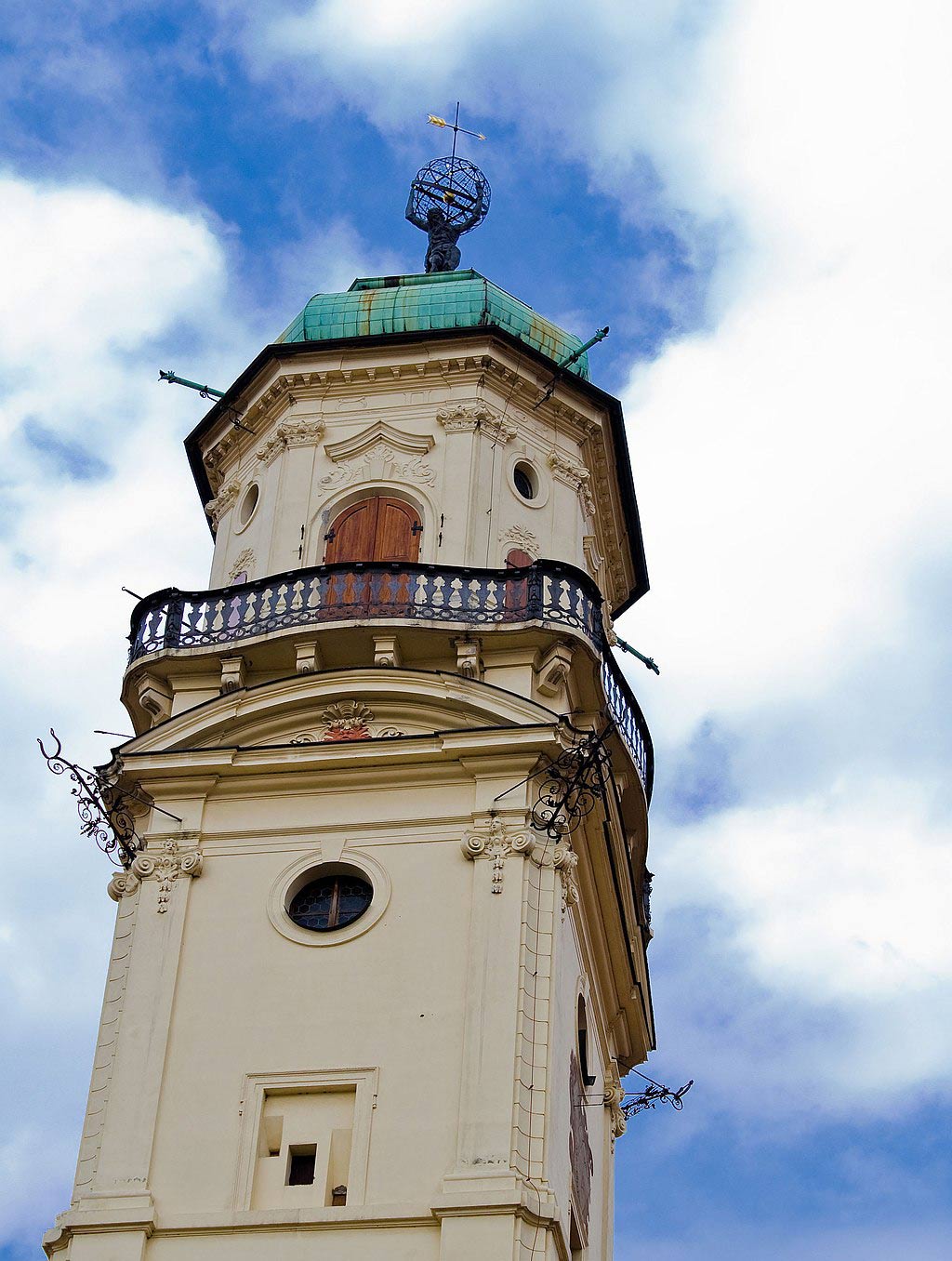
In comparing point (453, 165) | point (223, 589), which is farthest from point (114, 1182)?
point (453, 165)

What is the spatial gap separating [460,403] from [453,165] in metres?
8.95

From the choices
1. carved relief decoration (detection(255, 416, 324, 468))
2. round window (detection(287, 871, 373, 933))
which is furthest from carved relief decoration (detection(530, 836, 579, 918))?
carved relief decoration (detection(255, 416, 324, 468))

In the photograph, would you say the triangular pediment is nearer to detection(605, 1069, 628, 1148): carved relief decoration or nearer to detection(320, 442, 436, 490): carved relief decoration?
detection(320, 442, 436, 490): carved relief decoration

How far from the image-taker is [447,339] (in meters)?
30.6

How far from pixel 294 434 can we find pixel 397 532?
238cm

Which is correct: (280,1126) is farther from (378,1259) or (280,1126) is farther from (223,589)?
(223,589)

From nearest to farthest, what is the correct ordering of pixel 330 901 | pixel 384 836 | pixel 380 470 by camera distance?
pixel 330 901 < pixel 384 836 < pixel 380 470

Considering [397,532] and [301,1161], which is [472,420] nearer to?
[397,532]

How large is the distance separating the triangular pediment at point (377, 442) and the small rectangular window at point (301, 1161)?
10.3 m

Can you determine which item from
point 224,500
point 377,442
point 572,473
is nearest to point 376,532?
point 377,442

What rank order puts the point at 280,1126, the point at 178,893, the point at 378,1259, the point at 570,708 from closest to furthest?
the point at 378,1259 → the point at 280,1126 → the point at 178,893 → the point at 570,708

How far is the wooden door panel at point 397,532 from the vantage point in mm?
28891

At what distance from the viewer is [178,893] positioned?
25250mm

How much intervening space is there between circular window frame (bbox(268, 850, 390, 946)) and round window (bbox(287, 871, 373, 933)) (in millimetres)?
55
